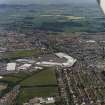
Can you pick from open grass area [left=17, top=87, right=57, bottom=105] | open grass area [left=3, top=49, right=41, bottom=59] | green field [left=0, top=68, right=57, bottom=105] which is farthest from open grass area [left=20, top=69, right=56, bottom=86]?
open grass area [left=3, top=49, right=41, bottom=59]

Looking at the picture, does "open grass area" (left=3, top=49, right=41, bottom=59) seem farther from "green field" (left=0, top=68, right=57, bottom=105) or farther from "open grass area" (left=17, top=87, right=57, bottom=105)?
"open grass area" (left=17, top=87, right=57, bottom=105)

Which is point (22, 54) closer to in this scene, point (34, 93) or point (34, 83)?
point (34, 83)

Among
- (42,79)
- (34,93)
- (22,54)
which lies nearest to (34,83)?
(42,79)

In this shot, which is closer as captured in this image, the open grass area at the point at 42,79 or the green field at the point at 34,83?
the green field at the point at 34,83

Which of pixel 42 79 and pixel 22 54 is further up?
pixel 42 79

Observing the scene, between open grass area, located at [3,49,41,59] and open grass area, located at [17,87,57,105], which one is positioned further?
open grass area, located at [3,49,41,59]

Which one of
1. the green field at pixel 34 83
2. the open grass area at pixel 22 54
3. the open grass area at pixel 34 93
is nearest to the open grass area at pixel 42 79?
the green field at pixel 34 83

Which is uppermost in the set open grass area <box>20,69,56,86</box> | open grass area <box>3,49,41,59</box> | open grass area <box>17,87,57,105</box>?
open grass area <box>17,87,57,105</box>

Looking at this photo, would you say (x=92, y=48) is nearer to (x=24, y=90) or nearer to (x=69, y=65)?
(x=69, y=65)

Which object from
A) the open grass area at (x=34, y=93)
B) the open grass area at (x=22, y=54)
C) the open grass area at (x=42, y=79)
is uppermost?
the open grass area at (x=34, y=93)

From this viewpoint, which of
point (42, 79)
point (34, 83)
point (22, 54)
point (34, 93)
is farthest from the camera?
point (22, 54)

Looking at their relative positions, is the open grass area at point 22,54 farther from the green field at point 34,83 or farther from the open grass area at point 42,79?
the open grass area at point 42,79

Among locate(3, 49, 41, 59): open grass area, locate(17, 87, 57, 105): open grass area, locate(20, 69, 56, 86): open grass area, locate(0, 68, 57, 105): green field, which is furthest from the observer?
locate(3, 49, 41, 59): open grass area
